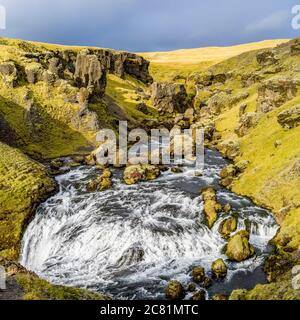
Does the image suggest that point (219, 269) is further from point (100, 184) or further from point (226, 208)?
point (100, 184)

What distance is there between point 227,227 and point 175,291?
13736mm

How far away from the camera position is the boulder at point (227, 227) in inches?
1828

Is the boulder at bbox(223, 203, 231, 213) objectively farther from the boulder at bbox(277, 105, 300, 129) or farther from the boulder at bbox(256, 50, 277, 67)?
the boulder at bbox(256, 50, 277, 67)

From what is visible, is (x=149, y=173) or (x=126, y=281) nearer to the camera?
(x=126, y=281)

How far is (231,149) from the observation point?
79.0 meters

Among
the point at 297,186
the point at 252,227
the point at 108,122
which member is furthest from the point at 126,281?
the point at 108,122

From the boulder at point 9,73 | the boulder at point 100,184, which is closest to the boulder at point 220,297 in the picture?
the boulder at point 100,184

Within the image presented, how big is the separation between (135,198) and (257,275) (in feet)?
72.6

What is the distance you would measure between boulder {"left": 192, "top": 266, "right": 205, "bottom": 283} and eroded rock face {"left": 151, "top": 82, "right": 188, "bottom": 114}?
103m

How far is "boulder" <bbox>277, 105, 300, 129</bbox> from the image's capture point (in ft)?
224

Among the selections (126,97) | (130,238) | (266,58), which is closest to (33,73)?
(126,97)

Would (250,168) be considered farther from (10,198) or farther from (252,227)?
(10,198)

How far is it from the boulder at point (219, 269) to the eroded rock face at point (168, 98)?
10207 centimetres

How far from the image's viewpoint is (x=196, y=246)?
44688mm
